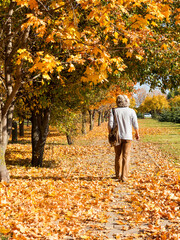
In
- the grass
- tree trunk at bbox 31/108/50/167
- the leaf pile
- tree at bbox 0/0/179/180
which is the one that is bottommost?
the leaf pile

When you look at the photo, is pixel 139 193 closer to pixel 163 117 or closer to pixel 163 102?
pixel 163 117

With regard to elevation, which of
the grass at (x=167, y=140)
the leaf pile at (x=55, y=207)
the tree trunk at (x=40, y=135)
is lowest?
the leaf pile at (x=55, y=207)

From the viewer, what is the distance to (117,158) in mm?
6566

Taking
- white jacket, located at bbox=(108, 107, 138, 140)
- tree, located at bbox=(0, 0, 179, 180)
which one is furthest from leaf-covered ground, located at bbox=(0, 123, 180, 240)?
tree, located at bbox=(0, 0, 179, 180)

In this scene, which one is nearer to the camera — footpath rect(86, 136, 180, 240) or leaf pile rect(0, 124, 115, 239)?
footpath rect(86, 136, 180, 240)

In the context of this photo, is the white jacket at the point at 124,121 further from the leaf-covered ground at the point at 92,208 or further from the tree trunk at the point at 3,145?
the tree trunk at the point at 3,145

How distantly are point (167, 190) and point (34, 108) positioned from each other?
6270 millimetres

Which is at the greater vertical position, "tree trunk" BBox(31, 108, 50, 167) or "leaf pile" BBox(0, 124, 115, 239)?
"tree trunk" BBox(31, 108, 50, 167)

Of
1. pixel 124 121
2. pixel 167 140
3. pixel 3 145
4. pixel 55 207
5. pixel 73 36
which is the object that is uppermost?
pixel 73 36

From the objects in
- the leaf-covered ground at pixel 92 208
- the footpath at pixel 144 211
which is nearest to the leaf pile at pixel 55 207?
the leaf-covered ground at pixel 92 208

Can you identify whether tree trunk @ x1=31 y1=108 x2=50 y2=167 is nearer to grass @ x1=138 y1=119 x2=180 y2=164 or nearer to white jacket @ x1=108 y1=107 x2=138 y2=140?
white jacket @ x1=108 y1=107 x2=138 y2=140

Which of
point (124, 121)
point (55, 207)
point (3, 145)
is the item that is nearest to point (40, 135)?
point (3, 145)

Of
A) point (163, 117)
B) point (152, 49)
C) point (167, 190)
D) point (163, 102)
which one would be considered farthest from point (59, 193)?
point (163, 102)

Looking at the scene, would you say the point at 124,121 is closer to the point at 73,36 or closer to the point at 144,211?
the point at 73,36
